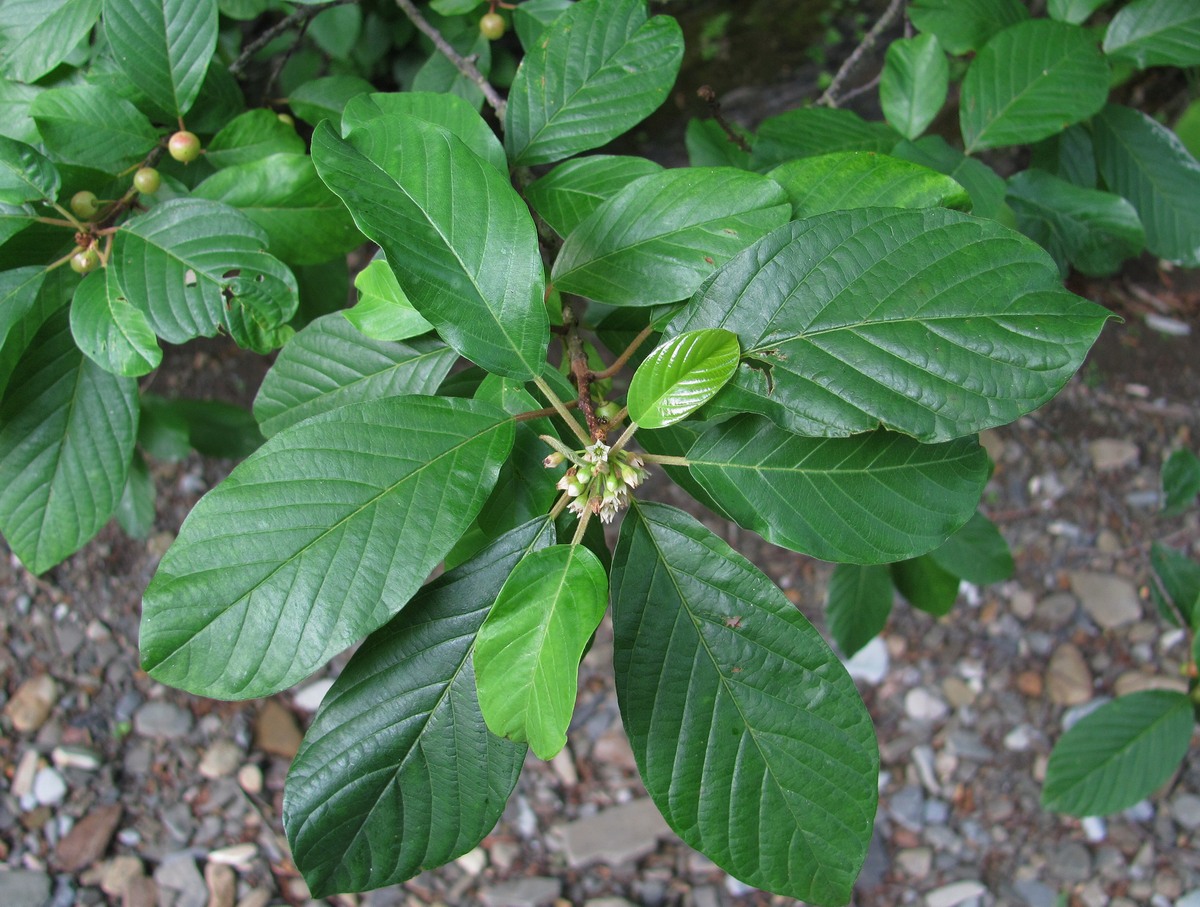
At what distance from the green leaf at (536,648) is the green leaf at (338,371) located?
0.30 m

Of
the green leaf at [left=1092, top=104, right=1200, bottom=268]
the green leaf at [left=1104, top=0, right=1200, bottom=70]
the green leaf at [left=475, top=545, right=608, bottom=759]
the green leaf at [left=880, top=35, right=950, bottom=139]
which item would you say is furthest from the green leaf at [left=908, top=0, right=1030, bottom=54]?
the green leaf at [left=475, top=545, right=608, bottom=759]

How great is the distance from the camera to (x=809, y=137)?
1119 mm

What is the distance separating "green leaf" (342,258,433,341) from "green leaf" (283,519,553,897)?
0.24m

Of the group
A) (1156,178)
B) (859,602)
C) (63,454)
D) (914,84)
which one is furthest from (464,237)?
(1156,178)

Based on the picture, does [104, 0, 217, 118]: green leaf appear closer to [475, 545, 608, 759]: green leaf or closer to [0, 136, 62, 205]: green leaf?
[0, 136, 62, 205]: green leaf

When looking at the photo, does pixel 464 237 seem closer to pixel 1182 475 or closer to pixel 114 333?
pixel 114 333

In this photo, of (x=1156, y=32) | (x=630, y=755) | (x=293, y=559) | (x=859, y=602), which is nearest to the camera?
(x=293, y=559)

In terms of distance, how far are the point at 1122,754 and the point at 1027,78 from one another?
1.14 metres

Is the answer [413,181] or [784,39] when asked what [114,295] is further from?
[784,39]

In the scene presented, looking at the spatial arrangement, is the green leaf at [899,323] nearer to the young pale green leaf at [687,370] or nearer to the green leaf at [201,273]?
the young pale green leaf at [687,370]

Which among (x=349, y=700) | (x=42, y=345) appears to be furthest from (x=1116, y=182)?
(x=42, y=345)

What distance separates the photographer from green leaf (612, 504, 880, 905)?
0.75 meters

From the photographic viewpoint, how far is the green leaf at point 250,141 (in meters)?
1.07

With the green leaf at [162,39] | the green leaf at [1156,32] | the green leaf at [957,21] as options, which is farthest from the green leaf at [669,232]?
the green leaf at [1156,32]
